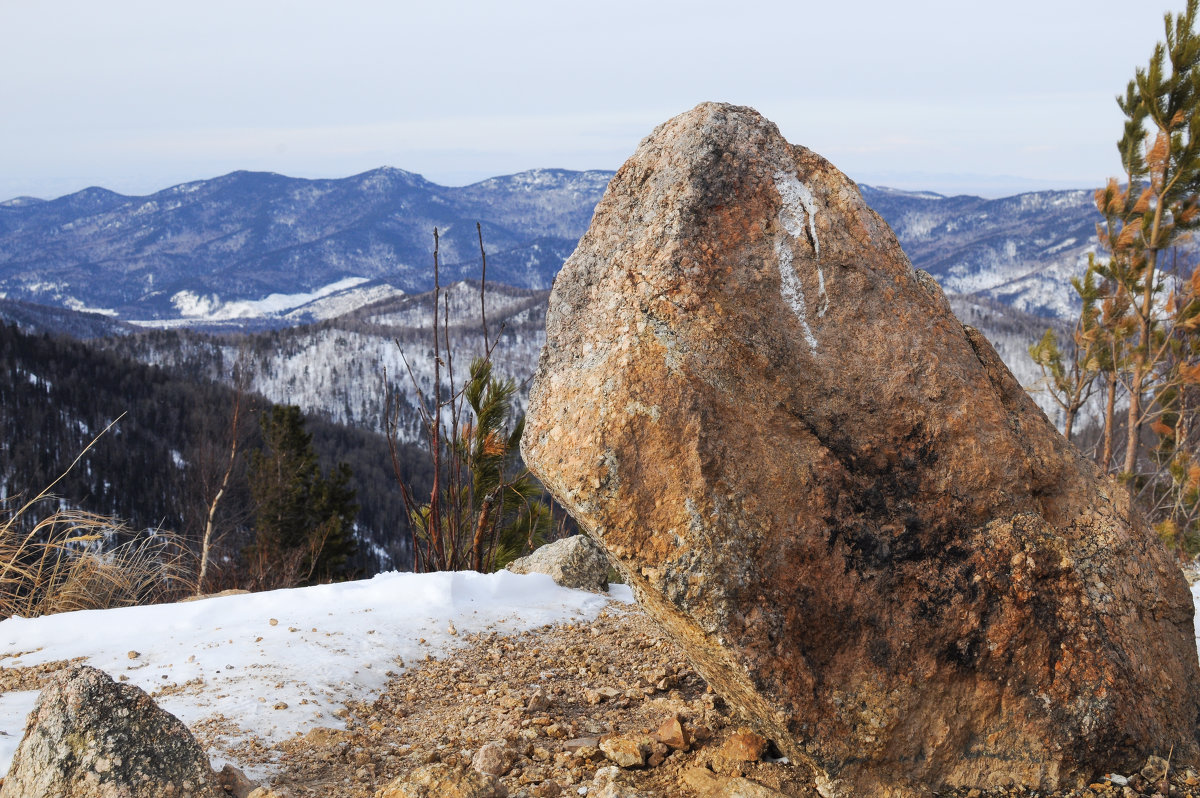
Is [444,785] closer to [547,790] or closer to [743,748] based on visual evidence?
[547,790]

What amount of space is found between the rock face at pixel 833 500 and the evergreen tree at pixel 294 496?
24.9 meters

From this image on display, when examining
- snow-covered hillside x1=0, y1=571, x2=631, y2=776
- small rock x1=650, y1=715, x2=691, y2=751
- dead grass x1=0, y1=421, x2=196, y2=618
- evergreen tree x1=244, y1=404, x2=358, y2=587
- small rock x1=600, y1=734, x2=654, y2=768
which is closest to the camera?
small rock x1=600, y1=734, x2=654, y2=768

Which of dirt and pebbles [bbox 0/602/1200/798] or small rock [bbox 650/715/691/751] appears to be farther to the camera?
small rock [bbox 650/715/691/751]

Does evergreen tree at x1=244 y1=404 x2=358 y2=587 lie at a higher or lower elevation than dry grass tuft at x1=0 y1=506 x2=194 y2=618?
lower

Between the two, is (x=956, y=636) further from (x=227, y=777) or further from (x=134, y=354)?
A: (x=134, y=354)

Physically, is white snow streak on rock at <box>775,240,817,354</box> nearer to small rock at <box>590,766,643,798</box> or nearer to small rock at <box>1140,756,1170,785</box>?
small rock at <box>590,766,643,798</box>

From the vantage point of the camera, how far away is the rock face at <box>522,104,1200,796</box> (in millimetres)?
3020

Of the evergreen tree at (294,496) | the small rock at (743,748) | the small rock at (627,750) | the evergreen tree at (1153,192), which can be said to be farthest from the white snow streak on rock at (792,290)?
the evergreen tree at (294,496)

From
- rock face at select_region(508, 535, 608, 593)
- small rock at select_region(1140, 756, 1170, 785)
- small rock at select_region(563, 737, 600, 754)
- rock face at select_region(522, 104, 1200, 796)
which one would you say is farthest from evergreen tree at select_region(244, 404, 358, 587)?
small rock at select_region(1140, 756, 1170, 785)

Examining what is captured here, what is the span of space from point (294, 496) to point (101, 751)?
29.1m

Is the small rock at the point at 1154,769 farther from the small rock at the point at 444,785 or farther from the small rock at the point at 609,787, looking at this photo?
the small rock at the point at 444,785

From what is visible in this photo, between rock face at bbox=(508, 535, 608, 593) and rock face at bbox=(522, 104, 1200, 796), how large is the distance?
324 centimetres

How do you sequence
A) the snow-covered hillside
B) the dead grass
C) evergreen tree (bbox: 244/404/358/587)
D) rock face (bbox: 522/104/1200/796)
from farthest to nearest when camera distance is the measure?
1. evergreen tree (bbox: 244/404/358/587)
2. the dead grass
3. the snow-covered hillside
4. rock face (bbox: 522/104/1200/796)

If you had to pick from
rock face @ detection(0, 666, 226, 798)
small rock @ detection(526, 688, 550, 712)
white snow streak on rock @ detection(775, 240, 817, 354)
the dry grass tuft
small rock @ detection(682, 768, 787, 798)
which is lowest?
the dry grass tuft
